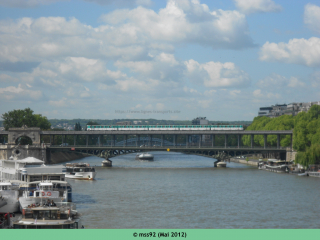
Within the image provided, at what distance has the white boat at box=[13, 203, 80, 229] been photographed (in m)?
37.3

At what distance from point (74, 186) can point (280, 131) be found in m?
63.0

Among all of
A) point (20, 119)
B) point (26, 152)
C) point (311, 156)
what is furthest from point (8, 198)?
point (20, 119)

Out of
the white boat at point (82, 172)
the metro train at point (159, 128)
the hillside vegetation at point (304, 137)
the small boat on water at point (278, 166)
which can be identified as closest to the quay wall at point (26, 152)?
the metro train at point (159, 128)

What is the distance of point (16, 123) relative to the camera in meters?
158

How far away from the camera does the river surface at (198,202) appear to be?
45625 mm

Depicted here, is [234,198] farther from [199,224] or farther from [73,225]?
[73,225]

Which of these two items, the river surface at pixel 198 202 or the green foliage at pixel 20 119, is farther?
the green foliage at pixel 20 119

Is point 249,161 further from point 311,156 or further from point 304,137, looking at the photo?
point 311,156

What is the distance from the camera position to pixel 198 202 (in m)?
58.6

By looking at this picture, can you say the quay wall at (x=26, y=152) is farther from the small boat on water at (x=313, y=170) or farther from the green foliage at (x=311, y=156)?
the small boat on water at (x=313, y=170)

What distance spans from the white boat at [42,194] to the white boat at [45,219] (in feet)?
13.8

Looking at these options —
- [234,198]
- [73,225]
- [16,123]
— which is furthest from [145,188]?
[16,123]

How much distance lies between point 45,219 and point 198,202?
23178 millimetres

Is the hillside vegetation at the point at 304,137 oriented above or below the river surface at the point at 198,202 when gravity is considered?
above
